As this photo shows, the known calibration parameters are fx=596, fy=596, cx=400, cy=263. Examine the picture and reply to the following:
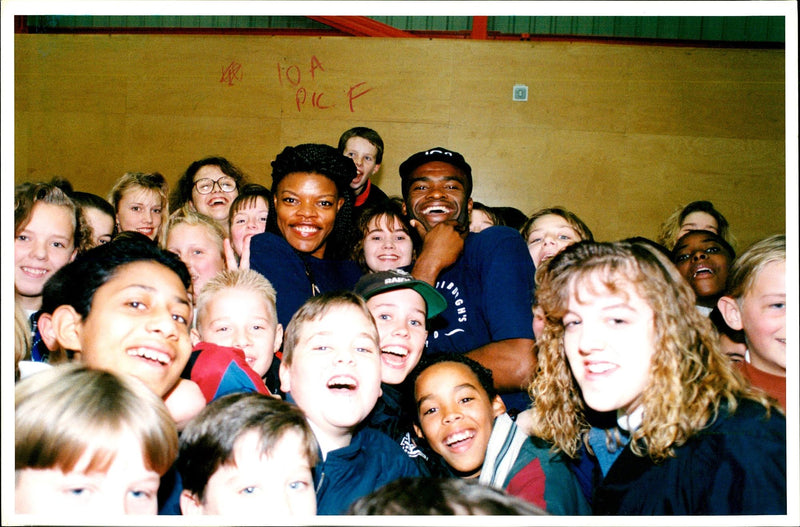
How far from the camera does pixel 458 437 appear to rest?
5.86 ft

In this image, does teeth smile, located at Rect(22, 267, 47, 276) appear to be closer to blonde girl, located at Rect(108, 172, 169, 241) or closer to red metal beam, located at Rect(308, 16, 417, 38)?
blonde girl, located at Rect(108, 172, 169, 241)

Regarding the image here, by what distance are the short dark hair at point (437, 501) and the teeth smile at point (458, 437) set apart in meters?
0.49

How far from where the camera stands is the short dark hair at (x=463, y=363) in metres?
1.92

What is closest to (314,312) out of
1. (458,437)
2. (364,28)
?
(458,437)

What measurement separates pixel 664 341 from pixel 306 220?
4.46 ft

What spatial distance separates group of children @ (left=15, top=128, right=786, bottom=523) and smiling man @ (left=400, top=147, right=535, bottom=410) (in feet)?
0.19

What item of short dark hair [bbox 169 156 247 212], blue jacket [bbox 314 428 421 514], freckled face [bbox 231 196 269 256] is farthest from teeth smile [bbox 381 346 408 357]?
short dark hair [bbox 169 156 247 212]

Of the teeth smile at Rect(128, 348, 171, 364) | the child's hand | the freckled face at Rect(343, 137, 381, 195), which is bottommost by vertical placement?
the teeth smile at Rect(128, 348, 171, 364)

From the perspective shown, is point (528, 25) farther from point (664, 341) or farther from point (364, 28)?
point (664, 341)

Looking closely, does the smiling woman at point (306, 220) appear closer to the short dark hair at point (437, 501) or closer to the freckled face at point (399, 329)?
the freckled face at point (399, 329)

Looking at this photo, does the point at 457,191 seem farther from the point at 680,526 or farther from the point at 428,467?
the point at 680,526

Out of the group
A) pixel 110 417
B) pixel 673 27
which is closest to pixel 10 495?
pixel 110 417

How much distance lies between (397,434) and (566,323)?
69cm

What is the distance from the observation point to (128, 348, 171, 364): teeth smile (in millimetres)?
1435
